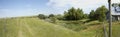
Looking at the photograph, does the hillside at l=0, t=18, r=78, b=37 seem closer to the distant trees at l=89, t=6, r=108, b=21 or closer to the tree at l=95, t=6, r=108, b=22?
the tree at l=95, t=6, r=108, b=22

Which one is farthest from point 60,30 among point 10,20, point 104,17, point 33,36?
point 104,17

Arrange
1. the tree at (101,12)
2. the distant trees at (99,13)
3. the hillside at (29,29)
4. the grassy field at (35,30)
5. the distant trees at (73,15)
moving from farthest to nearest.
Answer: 1. the distant trees at (73,15)
2. the distant trees at (99,13)
3. the tree at (101,12)
4. the hillside at (29,29)
5. the grassy field at (35,30)

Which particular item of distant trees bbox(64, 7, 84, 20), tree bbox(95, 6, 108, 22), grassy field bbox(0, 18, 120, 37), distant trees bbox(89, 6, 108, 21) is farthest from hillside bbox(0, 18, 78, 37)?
distant trees bbox(64, 7, 84, 20)

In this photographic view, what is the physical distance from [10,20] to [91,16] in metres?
31.6

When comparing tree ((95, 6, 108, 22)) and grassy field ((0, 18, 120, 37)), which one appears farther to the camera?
tree ((95, 6, 108, 22))

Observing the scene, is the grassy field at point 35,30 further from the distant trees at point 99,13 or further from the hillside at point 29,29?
the distant trees at point 99,13

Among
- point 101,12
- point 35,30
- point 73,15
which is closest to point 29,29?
point 35,30

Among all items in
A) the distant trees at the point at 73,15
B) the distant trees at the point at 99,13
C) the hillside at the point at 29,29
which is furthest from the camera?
the distant trees at the point at 73,15

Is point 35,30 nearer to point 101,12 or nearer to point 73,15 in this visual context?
point 101,12

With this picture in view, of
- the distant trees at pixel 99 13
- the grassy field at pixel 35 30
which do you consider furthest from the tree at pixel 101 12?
the grassy field at pixel 35 30

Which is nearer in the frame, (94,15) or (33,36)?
(33,36)

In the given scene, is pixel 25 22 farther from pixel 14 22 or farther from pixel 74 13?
pixel 74 13

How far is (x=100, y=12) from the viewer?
70062mm

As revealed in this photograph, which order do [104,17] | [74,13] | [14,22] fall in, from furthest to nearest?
[74,13] → [104,17] → [14,22]
